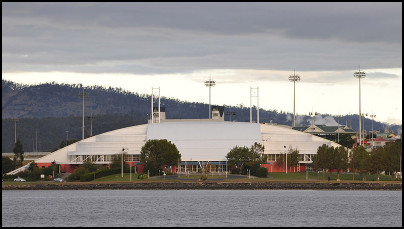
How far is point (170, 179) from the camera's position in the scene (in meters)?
181

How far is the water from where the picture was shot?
103 meters

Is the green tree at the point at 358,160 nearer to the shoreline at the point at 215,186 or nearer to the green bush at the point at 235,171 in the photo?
the shoreline at the point at 215,186

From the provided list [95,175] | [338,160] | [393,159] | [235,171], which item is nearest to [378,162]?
[393,159]

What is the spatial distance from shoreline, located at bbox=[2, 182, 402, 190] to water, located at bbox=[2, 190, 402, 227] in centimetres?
283

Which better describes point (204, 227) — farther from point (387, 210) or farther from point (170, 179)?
point (170, 179)

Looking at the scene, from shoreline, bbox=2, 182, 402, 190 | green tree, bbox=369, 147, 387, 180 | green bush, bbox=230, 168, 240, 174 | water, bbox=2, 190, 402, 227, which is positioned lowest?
water, bbox=2, 190, 402, 227

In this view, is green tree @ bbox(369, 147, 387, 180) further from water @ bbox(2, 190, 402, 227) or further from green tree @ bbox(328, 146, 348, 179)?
water @ bbox(2, 190, 402, 227)

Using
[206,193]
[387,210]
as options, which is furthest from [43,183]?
[387,210]

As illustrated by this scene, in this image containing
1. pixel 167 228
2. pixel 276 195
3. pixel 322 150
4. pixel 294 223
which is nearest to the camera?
pixel 167 228

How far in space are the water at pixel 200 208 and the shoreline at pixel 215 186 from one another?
283 cm

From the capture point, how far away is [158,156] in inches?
7515

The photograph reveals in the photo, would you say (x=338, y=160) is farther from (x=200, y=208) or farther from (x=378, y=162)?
(x=200, y=208)

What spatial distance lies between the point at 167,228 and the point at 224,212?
71.5 feet

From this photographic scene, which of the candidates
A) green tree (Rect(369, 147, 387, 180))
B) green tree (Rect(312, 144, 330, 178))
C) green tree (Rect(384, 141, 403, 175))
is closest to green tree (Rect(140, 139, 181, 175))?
green tree (Rect(312, 144, 330, 178))
